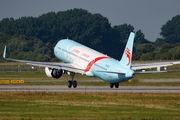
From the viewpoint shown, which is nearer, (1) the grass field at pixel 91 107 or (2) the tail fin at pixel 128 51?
(1) the grass field at pixel 91 107

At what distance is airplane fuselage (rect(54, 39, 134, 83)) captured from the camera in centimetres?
4509

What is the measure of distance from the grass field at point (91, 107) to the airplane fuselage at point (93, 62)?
5.72m

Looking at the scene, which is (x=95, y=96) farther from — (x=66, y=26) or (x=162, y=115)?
(x=66, y=26)

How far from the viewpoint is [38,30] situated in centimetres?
19188

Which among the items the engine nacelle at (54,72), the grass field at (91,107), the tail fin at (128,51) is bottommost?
the grass field at (91,107)

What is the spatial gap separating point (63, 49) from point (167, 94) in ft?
77.2

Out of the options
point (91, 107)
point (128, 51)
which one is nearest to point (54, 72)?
point (128, 51)

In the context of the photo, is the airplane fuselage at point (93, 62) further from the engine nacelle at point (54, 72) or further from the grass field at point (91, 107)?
the grass field at point (91, 107)

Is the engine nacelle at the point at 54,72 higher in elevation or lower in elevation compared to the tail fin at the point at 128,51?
lower

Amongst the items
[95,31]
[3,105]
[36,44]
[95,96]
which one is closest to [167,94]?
[95,96]

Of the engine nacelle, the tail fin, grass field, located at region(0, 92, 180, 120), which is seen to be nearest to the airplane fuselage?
the tail fin

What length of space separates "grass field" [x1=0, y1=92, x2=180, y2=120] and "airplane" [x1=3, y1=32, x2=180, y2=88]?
5682 mm

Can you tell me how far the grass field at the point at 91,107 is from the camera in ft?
85.9

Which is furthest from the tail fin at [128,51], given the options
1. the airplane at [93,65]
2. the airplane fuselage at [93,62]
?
the airplane fuselage at [93,62]
